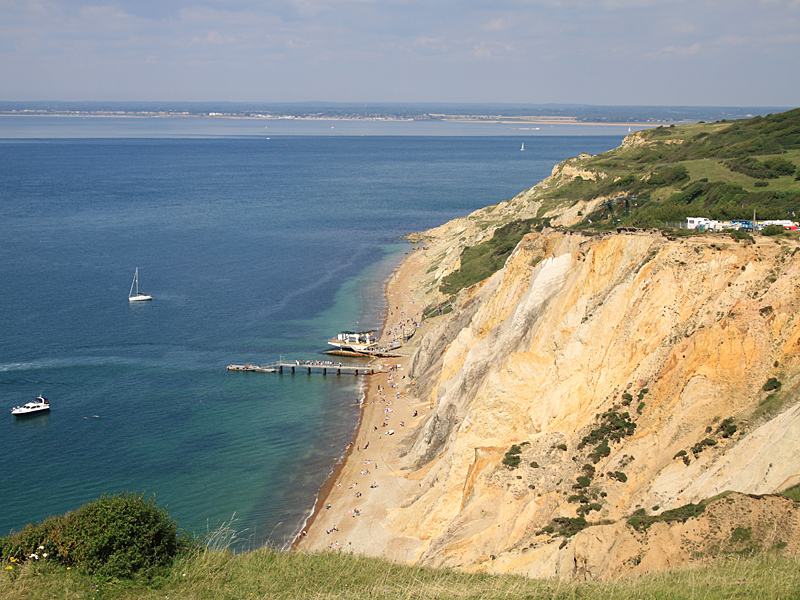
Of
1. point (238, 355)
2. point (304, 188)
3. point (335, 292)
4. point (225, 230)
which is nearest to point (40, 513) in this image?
point (238, 355)

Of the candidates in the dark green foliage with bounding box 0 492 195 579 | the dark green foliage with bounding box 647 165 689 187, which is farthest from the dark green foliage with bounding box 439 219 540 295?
the dark green foliage with bounding box 0 492 195 579

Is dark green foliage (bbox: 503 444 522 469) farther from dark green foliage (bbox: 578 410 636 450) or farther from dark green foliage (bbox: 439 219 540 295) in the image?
dark green foliage (bbox: 439 219 540 295)

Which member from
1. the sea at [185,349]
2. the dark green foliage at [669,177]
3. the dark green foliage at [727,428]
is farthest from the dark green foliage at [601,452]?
the dark green foliage at [669,177]

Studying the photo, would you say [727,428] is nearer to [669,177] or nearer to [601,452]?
[601,452]

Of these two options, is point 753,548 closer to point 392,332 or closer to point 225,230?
point 392,332

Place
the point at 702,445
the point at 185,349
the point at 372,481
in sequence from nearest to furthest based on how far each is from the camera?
1. the point at 702,445
2. the point at 372,481
3. the point at 185,349

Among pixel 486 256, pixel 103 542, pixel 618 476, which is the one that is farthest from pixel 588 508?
pixel 486 256

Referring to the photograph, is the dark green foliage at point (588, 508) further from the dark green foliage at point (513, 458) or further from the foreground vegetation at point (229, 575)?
the foreground vegetation at point (229, 575)
